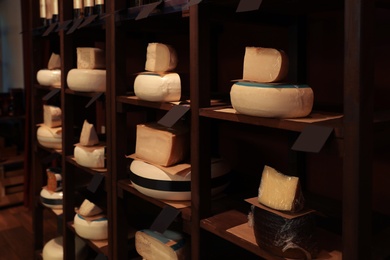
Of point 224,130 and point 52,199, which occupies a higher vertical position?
point 224,130

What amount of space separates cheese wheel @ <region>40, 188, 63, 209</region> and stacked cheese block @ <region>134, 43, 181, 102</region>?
1127 mm

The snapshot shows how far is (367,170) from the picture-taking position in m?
0.87

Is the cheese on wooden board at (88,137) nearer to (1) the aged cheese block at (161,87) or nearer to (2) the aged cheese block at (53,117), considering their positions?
(2) the aged cheese block at (53,117)

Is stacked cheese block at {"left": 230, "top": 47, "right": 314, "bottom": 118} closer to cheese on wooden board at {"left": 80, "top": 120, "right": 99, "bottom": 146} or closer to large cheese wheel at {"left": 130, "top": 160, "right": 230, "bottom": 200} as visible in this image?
large cheese wheel at {"left": 130, "top": 160, "right": 230, "bottom": 200}

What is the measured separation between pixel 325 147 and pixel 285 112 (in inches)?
5.9

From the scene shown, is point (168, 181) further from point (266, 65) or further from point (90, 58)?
point (90, 58)

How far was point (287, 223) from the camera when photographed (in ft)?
3.37

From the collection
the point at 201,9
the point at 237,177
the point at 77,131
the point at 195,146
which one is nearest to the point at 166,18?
the point at 201,9

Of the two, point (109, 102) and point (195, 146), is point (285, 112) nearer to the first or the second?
point (195, 146)

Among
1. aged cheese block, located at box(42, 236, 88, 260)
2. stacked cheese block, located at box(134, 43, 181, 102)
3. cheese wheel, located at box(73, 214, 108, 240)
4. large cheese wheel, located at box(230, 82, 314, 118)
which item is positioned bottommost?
aged cheese block, located at box(42, 236, 88, 260)

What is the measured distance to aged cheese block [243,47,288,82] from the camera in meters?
1.07

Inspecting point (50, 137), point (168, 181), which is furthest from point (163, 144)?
point (50, 137)

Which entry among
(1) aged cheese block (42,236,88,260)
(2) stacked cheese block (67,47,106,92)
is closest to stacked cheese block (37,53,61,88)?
(2) stacked cheese block (67,47,106,92)

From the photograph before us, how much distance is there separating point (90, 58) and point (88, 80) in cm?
11
